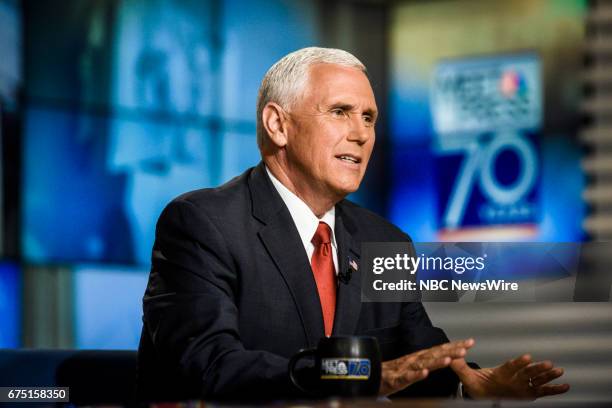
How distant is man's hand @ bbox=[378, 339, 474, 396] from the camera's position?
1843 mm

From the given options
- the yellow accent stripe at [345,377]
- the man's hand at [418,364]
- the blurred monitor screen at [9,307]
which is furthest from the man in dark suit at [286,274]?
the blurred monitor screen at [9,307]

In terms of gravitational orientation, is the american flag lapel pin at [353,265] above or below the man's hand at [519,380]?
above

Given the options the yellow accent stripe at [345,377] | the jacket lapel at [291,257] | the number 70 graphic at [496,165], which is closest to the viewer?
the yellow accent stripe at [345,377]

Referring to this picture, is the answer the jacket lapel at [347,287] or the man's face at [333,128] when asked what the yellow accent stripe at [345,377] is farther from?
the man's face at [333,128]

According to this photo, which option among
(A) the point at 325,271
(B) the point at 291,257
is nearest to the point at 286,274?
(B) the point at 291,257

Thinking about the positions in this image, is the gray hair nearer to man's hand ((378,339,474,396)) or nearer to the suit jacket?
the suit jacket

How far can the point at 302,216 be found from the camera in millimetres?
2621

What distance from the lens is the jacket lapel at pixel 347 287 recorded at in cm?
245

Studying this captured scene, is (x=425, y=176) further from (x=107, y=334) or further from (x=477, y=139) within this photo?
(x=107, y=334)

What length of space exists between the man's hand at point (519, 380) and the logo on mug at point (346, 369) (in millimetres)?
454

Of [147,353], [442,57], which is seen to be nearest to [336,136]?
[147,353]

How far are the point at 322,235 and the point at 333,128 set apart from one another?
299 mm

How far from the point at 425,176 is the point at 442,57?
2.57 ft

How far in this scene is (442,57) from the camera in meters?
6.06
